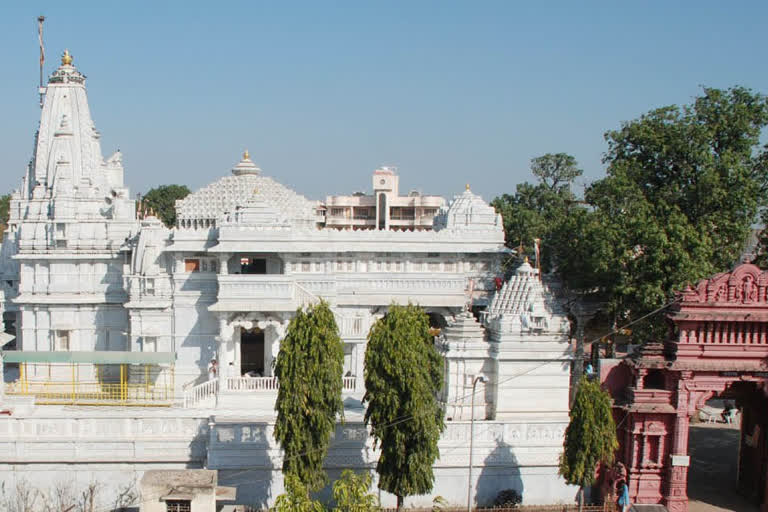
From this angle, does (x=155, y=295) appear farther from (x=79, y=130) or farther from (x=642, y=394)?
(x=642, y=394)

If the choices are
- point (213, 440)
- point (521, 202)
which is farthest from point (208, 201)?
point (521, 202)

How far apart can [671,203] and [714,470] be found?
33.8 ft

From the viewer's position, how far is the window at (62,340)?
30.0 meters

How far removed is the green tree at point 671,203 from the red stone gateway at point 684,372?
5.85 meters

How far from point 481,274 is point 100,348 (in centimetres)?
1562

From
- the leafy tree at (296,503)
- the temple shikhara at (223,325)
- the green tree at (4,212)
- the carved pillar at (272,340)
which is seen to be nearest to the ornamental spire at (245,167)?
the temple shikhara at (223,325)

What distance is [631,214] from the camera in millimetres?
28562

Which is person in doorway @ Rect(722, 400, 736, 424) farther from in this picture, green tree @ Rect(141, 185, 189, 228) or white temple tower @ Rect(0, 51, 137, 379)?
green tree @ Rect(141, 185, 189, 228)

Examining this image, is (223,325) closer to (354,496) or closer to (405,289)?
(405,289)

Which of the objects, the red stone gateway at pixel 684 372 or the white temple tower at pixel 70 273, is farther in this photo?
the white temple tower at pixel 70 273

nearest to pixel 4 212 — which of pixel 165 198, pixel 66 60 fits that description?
pixel 165 198

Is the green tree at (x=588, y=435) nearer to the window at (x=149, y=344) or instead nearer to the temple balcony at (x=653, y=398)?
the temple balcony at (x=653, y=398)

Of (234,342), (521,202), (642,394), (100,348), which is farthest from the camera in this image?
(521,202)

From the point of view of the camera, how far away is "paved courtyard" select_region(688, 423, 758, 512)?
72.3 ft
